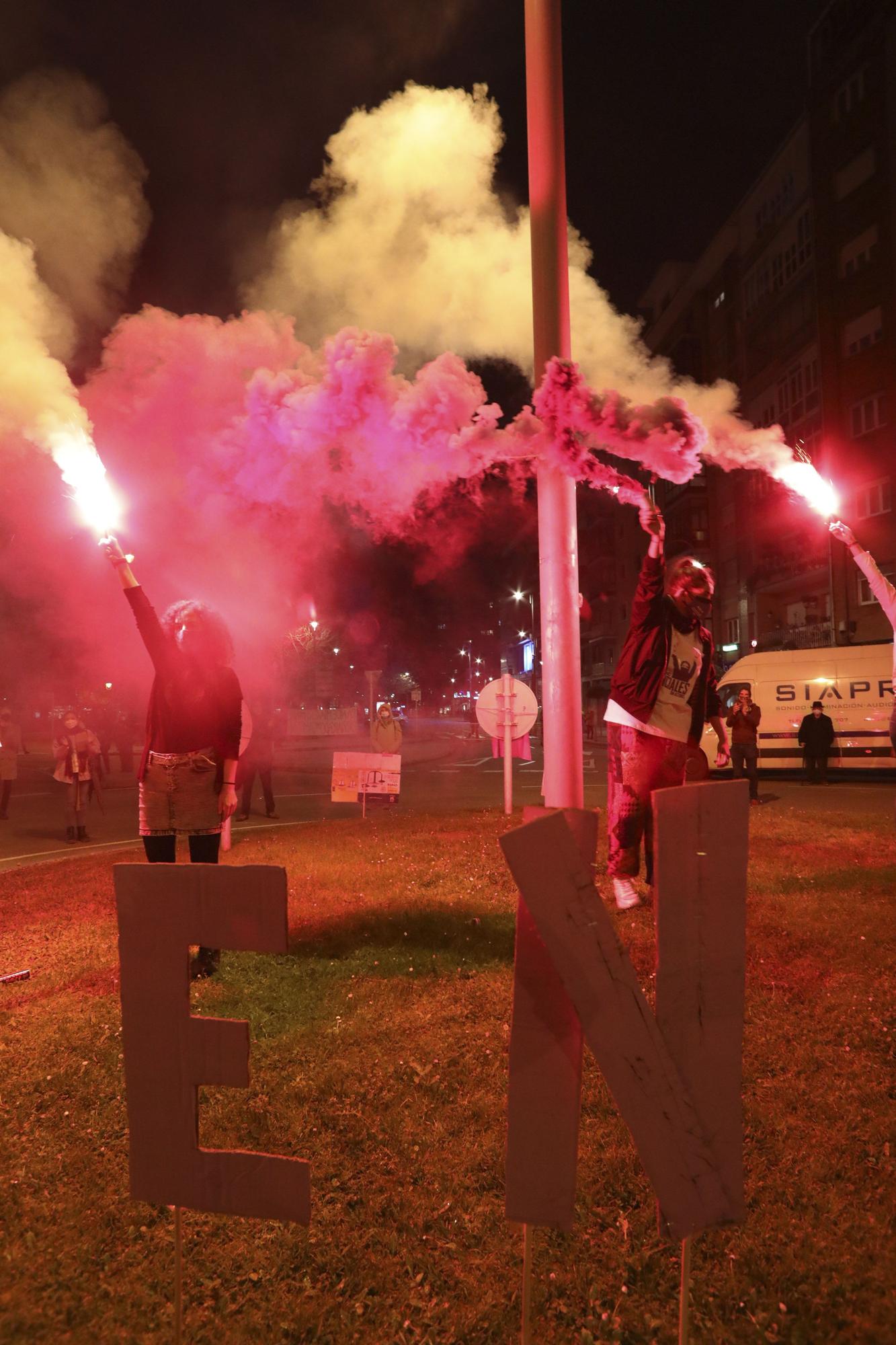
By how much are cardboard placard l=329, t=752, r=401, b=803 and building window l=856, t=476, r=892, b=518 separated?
22339 mm

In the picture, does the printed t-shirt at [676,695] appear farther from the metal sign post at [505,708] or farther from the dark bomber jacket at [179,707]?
the metal sign post at [505,708]

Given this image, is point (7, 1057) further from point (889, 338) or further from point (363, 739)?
point (363, 739)

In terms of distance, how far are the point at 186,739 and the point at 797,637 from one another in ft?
110

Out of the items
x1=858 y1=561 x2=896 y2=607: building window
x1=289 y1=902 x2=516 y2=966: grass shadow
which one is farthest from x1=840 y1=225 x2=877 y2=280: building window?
x1=289 y1=902 x2=516 y2=966: grass shadow

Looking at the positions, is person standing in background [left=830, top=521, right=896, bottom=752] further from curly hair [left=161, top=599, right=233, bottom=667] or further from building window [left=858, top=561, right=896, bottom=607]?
building window [left=858, top=561, right=896, bottom=607]

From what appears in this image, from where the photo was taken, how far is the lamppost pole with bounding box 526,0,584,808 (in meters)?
6.21

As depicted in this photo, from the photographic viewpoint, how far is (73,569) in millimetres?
15867

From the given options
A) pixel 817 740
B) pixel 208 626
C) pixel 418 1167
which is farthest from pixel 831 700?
pixel 418 1167

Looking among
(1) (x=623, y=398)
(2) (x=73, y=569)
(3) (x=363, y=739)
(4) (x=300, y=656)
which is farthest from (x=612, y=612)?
(1) (x=623, y=398)

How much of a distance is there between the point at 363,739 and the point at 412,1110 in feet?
119

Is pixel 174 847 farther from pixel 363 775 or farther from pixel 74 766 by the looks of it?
pixel 363 775

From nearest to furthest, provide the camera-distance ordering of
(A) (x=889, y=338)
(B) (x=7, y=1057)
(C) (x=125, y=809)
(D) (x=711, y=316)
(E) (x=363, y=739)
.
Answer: (B) (x=7, y=1057) < (C) (x=125, y=809) < (A) (x=889, y=338) < (E) (x=363, y=739) < (D) (x=711, y=316)

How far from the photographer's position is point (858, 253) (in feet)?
94.9

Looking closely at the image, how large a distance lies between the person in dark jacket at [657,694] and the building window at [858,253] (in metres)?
29.9
